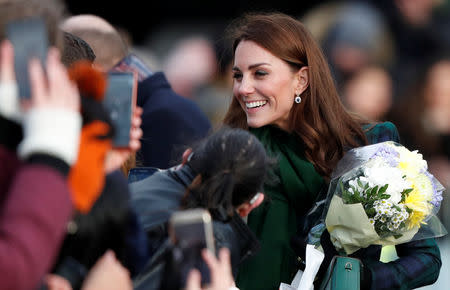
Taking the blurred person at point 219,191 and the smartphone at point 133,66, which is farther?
the smartphone at point 133,66

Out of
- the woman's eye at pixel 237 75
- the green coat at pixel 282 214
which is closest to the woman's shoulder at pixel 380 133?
the green coat at pixel 282 214

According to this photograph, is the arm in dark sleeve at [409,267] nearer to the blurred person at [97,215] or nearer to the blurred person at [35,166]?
the blurred person at [97,215]

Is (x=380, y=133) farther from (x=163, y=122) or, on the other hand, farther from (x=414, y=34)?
(x=414, y=34)

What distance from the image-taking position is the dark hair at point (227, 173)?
7.82 ft

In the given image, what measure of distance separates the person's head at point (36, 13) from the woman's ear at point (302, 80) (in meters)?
1.87

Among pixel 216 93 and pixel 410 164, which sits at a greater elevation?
pixel 410 164

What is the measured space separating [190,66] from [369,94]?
6.77ft

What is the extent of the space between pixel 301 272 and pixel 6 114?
5.50 feet

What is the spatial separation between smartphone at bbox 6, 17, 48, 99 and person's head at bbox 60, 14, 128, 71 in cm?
254

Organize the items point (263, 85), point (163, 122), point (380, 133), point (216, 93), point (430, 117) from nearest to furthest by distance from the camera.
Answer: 1. point (380, 133)
2. point (263, 85)
3. point (163, 122)
4. point (430, 117)
5. point (216, 93)

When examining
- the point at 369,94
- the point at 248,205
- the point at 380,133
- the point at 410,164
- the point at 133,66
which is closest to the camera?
the point at 248,205

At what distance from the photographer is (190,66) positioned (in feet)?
24.5

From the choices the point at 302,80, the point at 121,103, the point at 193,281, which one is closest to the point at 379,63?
the point at 302,80

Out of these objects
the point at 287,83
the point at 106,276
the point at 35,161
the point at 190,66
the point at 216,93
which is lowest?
the point at 216,93
